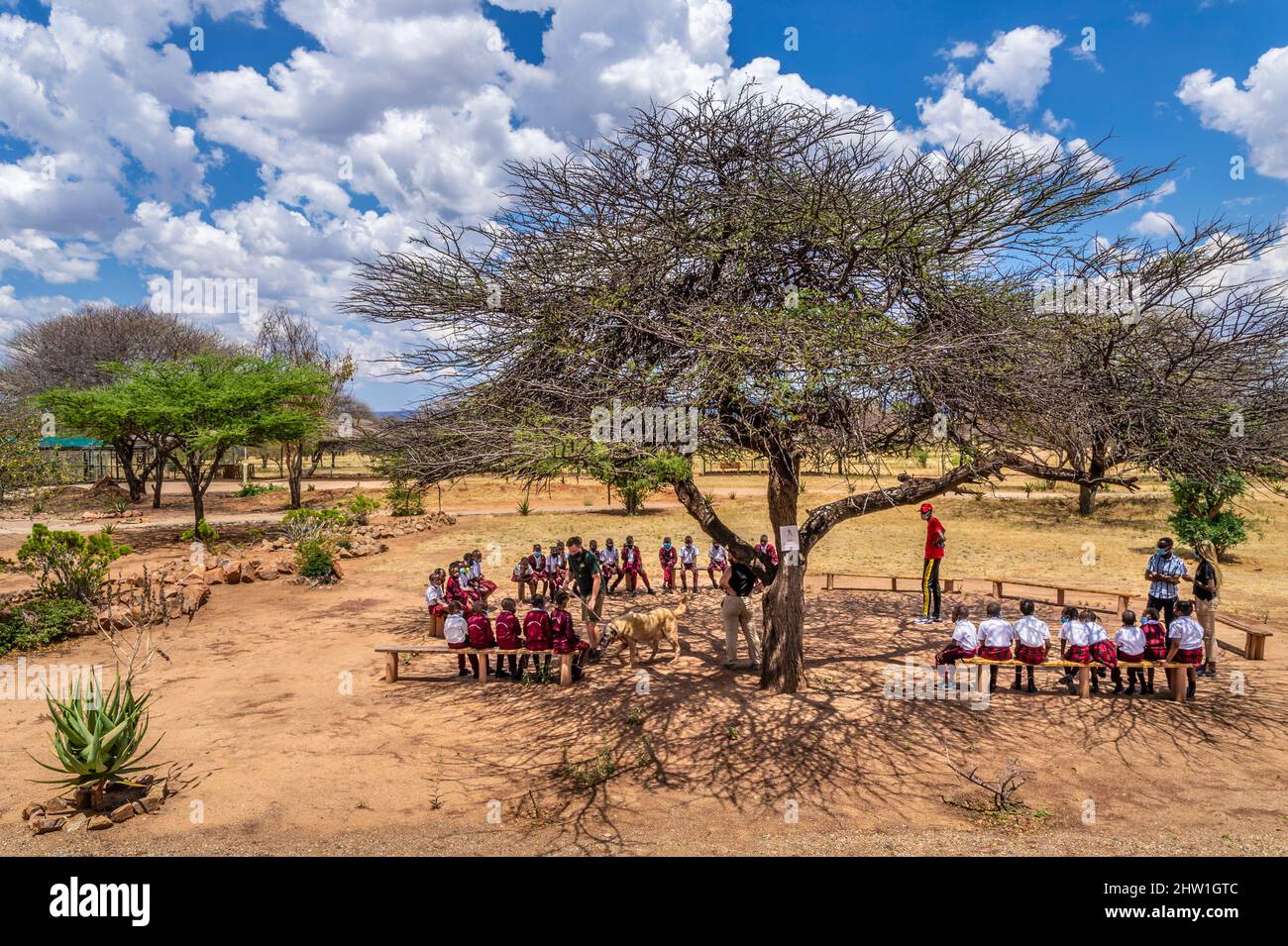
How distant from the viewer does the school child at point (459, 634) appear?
9836 mm

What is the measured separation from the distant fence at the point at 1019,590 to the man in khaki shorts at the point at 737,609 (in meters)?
5.36

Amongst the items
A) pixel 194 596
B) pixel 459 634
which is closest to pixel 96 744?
pixel 459 634

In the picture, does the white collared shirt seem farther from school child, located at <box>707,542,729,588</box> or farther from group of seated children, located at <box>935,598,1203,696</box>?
school child, located at <box>707,542,729,588</box>

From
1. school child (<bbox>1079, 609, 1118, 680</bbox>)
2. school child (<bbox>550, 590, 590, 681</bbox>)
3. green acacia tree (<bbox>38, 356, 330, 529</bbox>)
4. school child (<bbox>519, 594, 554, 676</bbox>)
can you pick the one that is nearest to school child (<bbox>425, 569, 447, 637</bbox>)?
school child (<bbox>519, 594, 554, 676</bbox>)

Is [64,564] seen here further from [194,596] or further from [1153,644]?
[1153,644]

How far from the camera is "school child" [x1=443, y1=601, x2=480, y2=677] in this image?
32.3ft

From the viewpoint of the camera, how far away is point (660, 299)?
8336 millimetres

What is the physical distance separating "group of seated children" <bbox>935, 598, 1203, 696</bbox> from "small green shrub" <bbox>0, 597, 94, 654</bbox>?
13.9 metres

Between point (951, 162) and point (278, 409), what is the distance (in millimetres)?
24119

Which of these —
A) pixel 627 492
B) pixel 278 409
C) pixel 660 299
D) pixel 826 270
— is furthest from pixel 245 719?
pixel 627 492

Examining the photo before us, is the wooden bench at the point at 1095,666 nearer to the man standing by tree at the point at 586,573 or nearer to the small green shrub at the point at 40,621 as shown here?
the man standing by tree at the point at 586,573

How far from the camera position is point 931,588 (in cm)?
1212

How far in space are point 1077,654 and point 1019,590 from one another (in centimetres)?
693
